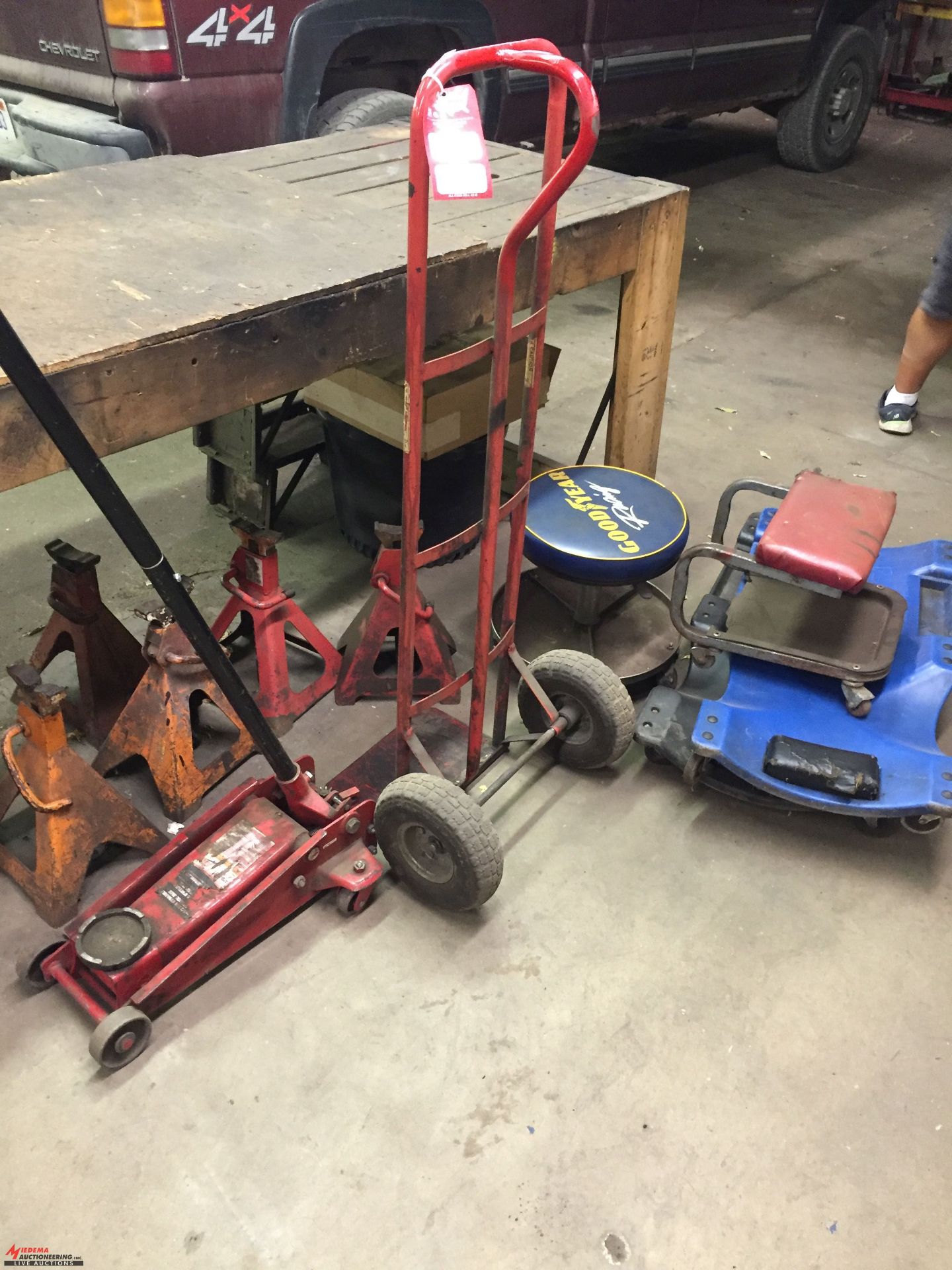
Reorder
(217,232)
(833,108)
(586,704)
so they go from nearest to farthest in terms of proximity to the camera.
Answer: (217,232), (586,704), (833,108)

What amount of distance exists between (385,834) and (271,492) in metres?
1.37

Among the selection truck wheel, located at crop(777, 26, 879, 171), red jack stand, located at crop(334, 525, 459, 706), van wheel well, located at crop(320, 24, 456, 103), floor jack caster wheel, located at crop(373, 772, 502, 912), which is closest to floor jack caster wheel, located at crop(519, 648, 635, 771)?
red jack stand, located at crop(334, 525, 459, 706)

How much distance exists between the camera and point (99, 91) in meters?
2.67

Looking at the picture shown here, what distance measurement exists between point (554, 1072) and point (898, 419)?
110 inches

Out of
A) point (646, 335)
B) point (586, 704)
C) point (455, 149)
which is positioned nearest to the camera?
point (455, 149)

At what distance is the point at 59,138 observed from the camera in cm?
271

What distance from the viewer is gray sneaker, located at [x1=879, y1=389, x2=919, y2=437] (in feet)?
11.3

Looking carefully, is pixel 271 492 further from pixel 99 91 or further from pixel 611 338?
pixel 611 338

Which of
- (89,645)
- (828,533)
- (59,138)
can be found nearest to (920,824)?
(828,533)

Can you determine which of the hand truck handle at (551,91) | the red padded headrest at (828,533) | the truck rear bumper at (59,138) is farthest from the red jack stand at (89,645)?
the red padded headrest at (828,533)

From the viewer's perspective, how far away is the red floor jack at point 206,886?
1480 millimetres

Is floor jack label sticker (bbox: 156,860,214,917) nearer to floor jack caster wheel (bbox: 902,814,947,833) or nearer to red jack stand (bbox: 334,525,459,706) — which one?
red jack stand (bbox: 334,525,459,706)

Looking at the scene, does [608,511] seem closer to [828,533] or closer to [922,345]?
[828,533]

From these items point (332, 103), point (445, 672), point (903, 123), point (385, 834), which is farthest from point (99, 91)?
point (903, 123)
